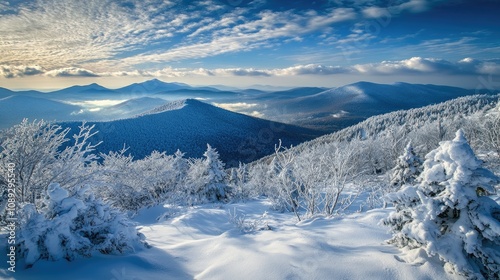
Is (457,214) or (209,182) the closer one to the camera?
(457,214)

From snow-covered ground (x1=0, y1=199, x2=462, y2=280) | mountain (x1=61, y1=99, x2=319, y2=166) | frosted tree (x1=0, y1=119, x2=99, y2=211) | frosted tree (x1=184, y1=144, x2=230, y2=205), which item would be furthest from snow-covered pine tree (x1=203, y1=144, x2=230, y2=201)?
mountain (x1=61, y1=99, x2=319, y2=166)

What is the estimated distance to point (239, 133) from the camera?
595 feet

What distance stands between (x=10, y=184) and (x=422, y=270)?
7756 millimetres

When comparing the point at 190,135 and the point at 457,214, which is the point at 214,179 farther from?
the point at 190,135

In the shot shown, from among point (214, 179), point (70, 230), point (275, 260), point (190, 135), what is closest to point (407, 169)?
point (214, 179)

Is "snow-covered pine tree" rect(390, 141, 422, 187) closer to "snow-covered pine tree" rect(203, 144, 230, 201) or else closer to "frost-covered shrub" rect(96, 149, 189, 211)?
"snow-covered pine tree" rect(203, 144, 230, 201)

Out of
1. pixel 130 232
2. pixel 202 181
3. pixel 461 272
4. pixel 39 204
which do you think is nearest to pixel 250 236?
pixel 130 232

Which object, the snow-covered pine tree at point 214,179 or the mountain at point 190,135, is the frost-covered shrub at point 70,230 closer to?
the snow-covered pine tree at point 214,179

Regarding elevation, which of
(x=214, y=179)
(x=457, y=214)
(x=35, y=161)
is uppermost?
(x=35, y=161)

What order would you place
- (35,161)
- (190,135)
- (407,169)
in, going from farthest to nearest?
(190,135) < (407,169) < (35,161)

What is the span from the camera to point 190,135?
526 feet

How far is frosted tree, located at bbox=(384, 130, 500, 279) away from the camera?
3.57 meters

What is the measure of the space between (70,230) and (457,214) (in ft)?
21.5

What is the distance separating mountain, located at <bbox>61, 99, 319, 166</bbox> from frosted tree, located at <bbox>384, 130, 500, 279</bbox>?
120 metres
